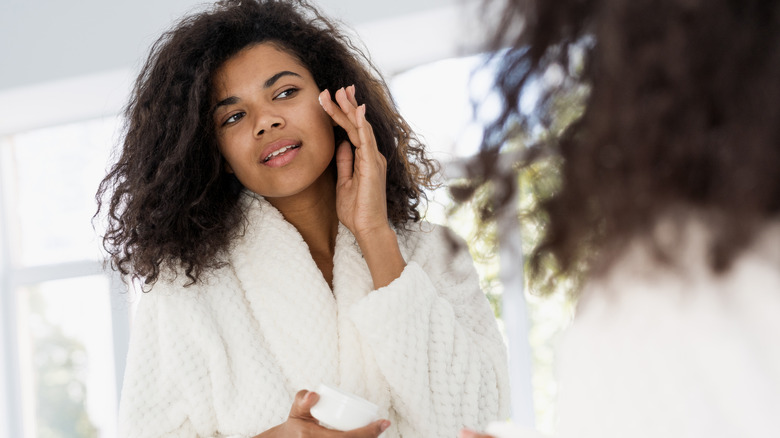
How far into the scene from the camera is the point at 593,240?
57cm

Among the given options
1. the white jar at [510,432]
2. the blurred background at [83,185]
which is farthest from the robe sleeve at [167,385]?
the blurred background at [83,185]

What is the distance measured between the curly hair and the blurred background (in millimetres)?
1011

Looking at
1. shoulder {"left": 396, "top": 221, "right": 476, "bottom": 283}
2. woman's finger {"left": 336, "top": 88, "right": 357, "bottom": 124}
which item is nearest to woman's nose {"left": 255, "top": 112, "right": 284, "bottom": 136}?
woman's finger {"left": 336, "top": 88, "right": 357, "bottom": 124}

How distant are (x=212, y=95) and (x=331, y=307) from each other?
457 millimetres

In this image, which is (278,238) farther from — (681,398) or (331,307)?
(681,398)

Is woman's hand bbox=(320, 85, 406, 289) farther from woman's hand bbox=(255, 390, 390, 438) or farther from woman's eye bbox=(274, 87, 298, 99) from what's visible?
woman's hand bbox=(255, 390, 390, 438)

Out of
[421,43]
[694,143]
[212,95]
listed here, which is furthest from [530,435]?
[421,43]

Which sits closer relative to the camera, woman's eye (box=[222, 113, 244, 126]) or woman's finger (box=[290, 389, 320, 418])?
woman's finger (box=[290, 389, 320, 418])

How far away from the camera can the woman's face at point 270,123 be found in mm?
1348

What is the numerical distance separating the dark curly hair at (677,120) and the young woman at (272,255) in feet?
2.46

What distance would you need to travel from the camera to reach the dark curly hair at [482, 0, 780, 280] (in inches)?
18.9

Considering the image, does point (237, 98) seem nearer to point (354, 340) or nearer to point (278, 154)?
point (278, 154)

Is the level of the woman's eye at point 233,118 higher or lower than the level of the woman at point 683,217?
higher

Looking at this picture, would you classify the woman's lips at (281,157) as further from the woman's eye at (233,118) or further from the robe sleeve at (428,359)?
the robe sleeve at (428,359)
